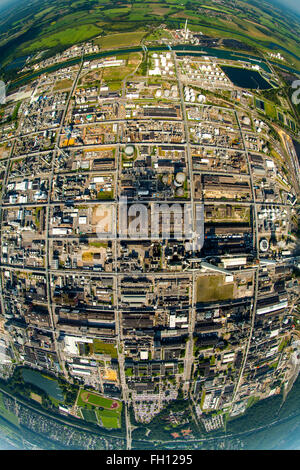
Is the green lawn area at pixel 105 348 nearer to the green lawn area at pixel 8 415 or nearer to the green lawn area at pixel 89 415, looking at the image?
the green lawn area at pixel 89 415

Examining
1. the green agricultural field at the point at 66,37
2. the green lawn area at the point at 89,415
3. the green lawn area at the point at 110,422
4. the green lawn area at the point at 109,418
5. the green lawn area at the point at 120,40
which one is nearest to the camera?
the green lawn area at the point at 109,418

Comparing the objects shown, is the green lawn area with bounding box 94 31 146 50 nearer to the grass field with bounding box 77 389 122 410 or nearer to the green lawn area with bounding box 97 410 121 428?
the grass field with bounding box 77 389 122 410

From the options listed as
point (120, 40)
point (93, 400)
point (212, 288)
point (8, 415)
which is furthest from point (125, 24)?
Answer: point (8, 415)

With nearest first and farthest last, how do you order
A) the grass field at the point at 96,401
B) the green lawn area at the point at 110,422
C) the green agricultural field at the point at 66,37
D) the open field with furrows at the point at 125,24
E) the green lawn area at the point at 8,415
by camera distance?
1. the grass field at the point at 96,401
2. the green lawn area at the point at 110,422
3. the green lawn area at the point at 8,415
4. the green agricultural field at the point at 66,37
5. the open field with furrows at the point at 125,24

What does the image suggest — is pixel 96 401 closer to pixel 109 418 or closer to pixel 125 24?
pixel 109 418

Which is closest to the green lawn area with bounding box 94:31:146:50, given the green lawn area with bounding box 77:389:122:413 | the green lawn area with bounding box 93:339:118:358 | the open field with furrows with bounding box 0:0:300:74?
the open field with furrows with bounding box 0:0:300:74

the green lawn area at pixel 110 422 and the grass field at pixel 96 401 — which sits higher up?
the grass field at pixel 96 401

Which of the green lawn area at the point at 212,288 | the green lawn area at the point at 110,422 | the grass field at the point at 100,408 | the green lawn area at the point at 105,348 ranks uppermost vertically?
the green lawn area at the point at 212,288

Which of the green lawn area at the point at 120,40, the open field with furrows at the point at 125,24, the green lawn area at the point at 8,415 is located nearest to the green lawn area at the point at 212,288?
the green lawn area at the point at 8,415
